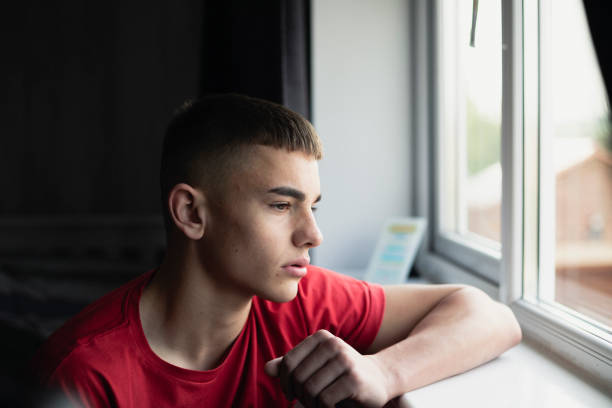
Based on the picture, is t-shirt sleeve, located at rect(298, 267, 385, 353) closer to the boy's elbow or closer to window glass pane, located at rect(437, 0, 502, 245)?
the boy's elbow

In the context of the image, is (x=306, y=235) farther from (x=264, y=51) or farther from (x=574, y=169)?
(x=264, y=51)

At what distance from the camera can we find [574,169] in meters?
0.99

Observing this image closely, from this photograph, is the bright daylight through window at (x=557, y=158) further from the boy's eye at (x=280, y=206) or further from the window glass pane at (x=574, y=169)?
the boy's eye at (x=280, y=206)

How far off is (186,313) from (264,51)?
901mm

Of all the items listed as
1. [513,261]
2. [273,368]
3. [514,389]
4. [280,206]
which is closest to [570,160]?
[513,261]

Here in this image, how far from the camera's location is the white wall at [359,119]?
1.77 m

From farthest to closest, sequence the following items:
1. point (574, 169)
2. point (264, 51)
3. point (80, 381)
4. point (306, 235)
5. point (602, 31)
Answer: point (264, 51)
point (574, 169)
point (306, 235)
point (80, 381)
point (602, 31)

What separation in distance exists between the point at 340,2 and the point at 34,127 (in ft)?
4.89

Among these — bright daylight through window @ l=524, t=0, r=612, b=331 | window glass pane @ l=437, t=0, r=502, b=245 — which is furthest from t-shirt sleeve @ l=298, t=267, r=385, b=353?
window glass pane @ l=437, t=0, r=502, b=245

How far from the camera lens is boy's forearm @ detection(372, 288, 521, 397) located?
79 centimetres

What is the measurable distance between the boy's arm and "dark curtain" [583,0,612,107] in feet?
1.57

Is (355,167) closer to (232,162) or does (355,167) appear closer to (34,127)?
(232,162)

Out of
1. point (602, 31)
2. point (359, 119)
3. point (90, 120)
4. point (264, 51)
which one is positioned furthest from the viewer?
point (90, 120)

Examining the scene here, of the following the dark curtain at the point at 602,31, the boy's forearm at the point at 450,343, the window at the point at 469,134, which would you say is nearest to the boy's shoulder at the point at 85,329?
the boy's forearm at the point at 450,343
